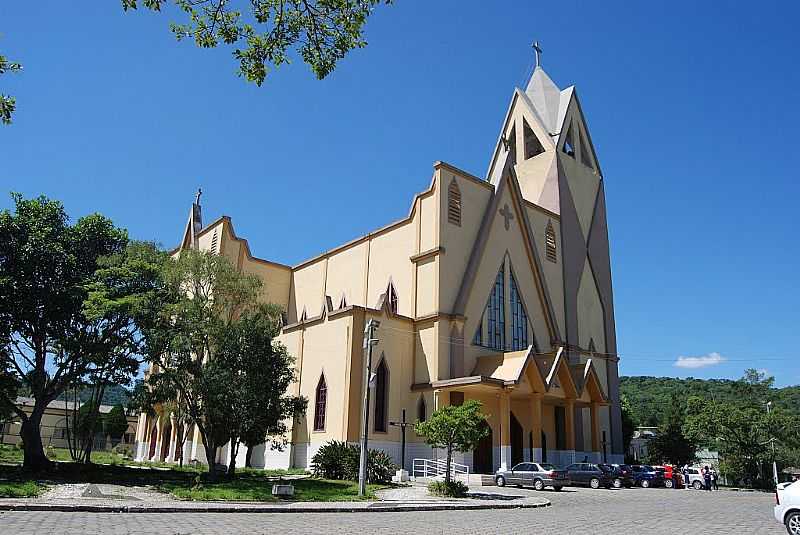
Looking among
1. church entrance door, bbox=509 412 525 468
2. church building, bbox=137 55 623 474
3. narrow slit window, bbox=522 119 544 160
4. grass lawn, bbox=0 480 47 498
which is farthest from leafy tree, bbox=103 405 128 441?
grass lawn, bbox=0 480 47 498

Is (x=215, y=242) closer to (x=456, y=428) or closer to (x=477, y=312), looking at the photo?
(x=477, y=312)

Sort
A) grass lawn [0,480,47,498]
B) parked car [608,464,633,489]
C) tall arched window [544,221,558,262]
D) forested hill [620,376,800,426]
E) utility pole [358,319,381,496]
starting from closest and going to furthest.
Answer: grass lawn [0,480,47,498], utility pole [358,319,381,496], parked car [608,464,633,489], tall arched window [544,221,558,262], forested hill [620,376,800,426]

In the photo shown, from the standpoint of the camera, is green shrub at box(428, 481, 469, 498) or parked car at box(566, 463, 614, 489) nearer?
green shrub at box(428, 481, 469, 498)

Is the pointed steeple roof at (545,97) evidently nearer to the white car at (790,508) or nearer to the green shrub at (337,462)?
the green shrub at (337,462)

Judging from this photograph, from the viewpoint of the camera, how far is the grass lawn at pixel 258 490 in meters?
19.0

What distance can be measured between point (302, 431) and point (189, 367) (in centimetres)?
1001

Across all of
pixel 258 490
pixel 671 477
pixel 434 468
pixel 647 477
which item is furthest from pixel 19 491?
pixel 671 477

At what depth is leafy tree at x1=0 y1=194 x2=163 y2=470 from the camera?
89.1 feet

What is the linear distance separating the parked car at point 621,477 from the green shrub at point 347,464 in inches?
476

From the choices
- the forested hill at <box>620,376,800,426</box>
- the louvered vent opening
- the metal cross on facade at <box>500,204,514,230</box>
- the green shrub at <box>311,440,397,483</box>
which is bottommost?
the green shrub at <box>311,440,397,483</box>

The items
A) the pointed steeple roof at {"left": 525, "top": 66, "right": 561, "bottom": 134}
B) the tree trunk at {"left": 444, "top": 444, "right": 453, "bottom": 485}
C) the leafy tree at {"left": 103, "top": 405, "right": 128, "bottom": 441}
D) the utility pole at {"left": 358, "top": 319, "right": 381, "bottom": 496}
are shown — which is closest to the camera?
the utility pole at {"left": 358, "top": 319, "right": 381, "bottom": 496}

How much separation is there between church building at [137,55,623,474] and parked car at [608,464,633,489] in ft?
12.1

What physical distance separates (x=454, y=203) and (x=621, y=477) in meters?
16.8

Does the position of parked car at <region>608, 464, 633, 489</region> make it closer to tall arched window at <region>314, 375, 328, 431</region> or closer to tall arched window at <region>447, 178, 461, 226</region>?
tall arched window at <region>314, 375, 328, 431</region>
